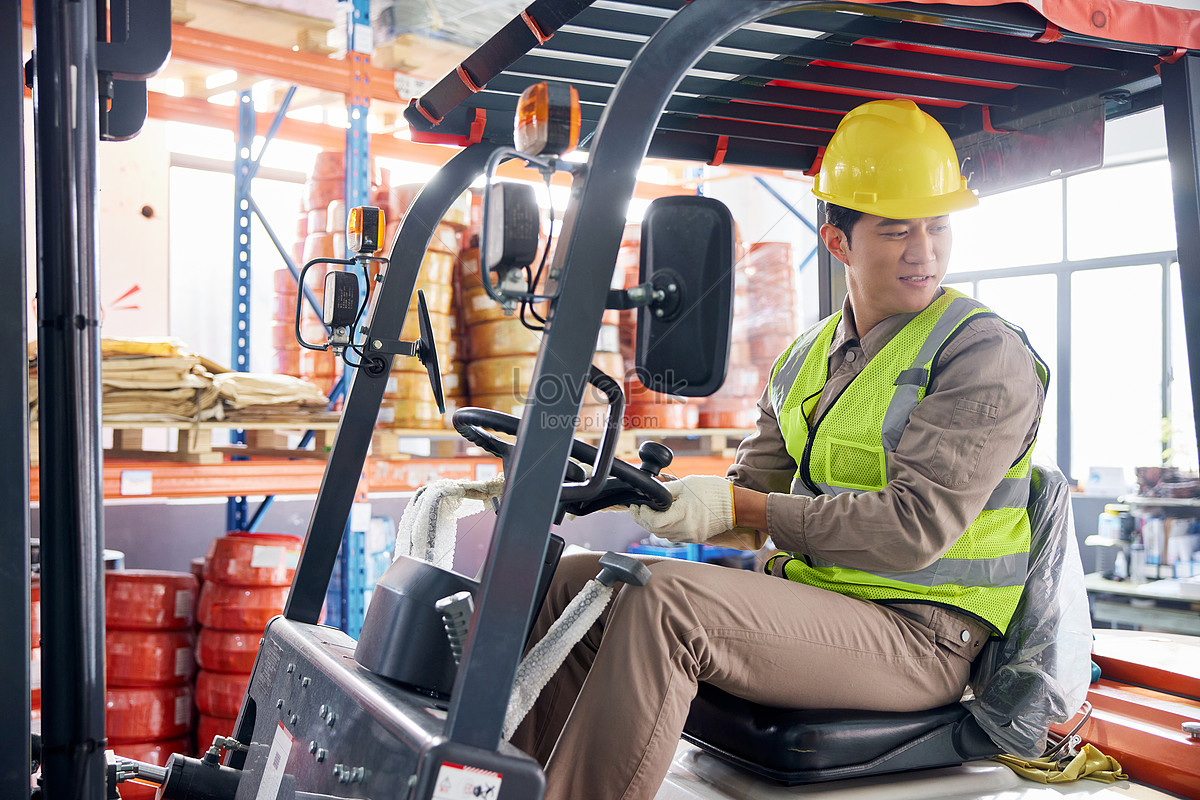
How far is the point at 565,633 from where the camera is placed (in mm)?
1686

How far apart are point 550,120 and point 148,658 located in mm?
3748

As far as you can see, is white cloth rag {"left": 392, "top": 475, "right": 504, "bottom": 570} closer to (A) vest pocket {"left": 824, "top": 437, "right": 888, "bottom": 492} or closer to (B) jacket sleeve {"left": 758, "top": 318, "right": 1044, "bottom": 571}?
(B) jacket sleeve {"left": 758, "top": 318, "right": 1044, "bottom": 571}

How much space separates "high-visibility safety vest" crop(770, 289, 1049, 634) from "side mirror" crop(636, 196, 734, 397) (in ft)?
2.56

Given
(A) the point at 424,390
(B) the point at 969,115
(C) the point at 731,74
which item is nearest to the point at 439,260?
(A) the point at 424,390

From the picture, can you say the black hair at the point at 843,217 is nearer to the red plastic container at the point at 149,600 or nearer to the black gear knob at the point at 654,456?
the black gear knob at the point at 654,456

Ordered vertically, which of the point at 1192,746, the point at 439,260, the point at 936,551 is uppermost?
the point at 439,260

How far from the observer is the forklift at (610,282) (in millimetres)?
1428

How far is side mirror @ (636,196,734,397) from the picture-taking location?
1452 millimetres

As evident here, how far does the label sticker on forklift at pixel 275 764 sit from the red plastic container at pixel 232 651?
2282mm

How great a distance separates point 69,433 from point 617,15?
1471mm

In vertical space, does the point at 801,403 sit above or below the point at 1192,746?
above

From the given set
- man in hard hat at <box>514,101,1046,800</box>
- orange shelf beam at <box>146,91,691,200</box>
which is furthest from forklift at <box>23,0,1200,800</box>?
orange shelf beam at <box>146,91,691,200</box>

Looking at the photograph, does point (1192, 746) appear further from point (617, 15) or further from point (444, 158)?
point (444, 158)

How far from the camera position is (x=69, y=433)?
1.79 m
